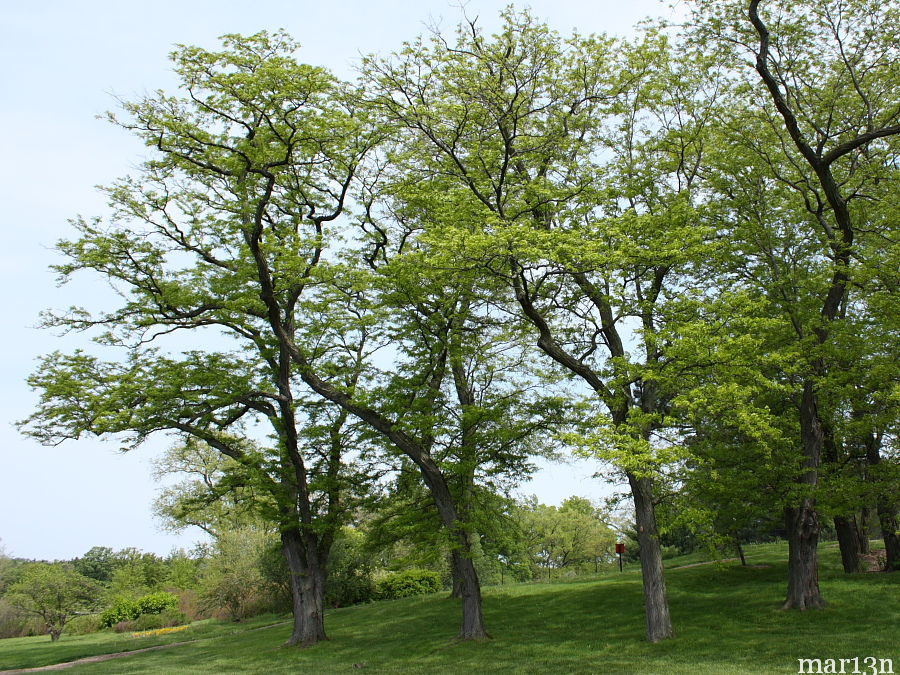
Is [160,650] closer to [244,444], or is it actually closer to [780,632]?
[244,444]

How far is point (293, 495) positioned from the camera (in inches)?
783

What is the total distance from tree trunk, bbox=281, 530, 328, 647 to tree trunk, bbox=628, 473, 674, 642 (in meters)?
10.3

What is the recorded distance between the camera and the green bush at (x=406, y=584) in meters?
31.1

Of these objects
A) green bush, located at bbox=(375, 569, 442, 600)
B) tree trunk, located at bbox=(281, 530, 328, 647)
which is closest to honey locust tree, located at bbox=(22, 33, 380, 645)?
tree trunk, located at bbox=(281, 530, 328, 647)

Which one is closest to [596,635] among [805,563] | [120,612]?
[805,563]

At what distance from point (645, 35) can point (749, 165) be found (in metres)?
4.44

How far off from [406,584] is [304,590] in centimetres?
1240

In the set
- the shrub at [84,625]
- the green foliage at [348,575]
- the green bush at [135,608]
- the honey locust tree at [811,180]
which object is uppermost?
the honey locust tree at [811,180]

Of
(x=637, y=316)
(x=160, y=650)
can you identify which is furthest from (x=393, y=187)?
(x=160, y=650)

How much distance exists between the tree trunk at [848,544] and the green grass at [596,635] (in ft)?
3.00

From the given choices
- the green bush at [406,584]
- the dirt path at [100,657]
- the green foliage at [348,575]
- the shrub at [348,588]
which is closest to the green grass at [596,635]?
the dirt path at [100,657]

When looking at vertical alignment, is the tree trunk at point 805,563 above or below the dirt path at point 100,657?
above

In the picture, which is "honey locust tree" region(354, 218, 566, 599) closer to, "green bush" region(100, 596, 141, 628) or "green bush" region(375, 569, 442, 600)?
"green bush" region(375, 569, 442, 600)

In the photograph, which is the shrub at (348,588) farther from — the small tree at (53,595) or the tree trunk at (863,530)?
the tree trunk at (863,530)
